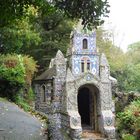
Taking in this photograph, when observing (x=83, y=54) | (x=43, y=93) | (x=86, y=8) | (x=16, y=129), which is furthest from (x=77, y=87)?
(x=86, y=8)

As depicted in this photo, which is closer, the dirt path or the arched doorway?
the dirt path

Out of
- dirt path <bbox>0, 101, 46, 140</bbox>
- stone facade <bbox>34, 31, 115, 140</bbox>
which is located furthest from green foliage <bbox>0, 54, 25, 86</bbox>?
dirt path <bbox>0, 101, 46, 140</bbox>

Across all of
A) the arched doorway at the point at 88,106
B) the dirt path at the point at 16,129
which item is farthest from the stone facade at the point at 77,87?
the dirt path at the point at 16,129

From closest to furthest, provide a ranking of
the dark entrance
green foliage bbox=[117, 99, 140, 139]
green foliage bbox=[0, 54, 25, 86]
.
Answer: green foliage bbox=[117, 99, 140, 139], green foliage bbox=[0, 54, 25, 86], the dark entrance

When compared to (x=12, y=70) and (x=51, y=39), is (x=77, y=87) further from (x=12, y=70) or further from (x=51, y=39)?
(x=51, y=39)

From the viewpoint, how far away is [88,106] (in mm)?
29953

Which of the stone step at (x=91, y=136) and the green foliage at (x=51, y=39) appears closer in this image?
the stone step at (x=91, y=136)

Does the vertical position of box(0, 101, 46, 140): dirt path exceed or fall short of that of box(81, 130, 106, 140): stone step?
it exceeds it

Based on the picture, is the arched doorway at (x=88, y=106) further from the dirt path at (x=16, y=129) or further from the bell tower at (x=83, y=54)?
the dirt path at (x=16, y=129)

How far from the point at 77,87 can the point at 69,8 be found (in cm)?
1746

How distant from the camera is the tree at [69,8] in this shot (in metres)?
8.91

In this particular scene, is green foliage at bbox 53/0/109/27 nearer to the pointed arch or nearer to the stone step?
the stone step

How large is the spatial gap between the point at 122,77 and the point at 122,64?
159 cm

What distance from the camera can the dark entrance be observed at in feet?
97.6
